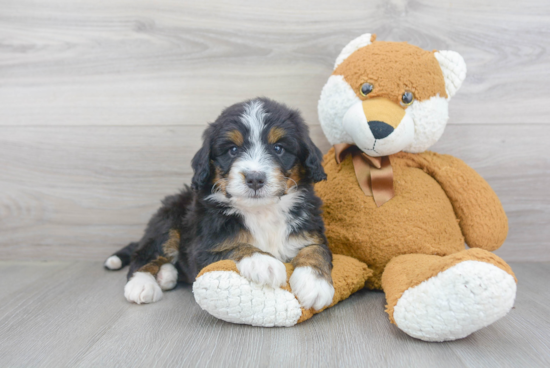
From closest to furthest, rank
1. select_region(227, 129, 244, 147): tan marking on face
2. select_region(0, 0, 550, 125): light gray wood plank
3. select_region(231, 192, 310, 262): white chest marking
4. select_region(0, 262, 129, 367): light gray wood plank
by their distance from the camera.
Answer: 1. select_region(0, 262, 129, 367): light gray wood plank
2. select_region(227, 129, 244, 147): tan marking on face
3. select_region(231, 192, 310, 262): white chest marking
4. select_region(0, 0, 550, 125): light gray wood plank

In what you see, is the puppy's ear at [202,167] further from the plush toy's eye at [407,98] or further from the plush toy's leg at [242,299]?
the plush toy's eye at [407,98]

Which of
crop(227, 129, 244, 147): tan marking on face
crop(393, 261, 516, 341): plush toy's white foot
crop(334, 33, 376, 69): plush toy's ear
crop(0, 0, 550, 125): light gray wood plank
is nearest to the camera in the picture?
crop(393, 261, 516, 341): plush toy's white foot

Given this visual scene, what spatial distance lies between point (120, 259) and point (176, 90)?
1.20 m

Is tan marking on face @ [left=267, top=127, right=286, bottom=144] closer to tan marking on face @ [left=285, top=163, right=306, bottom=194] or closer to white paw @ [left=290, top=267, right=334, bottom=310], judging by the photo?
tan marking on face @ [left=285, top=163, right=306, bottom=194]

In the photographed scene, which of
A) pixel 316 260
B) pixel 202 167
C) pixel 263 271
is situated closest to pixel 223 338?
pixel 263 271

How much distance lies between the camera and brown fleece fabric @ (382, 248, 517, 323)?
1442mm

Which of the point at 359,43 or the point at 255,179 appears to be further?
the point at 359,43

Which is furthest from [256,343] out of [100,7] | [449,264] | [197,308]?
[100,7]

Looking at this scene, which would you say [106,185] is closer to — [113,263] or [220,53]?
[113,263]

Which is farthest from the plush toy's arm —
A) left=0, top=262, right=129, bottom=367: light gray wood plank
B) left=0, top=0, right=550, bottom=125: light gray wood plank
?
left=0, top=262, right=129, bottom=367: light gray wood plank

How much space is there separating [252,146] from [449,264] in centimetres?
95

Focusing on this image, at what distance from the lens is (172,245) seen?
7.91 ft

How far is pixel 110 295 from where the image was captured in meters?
2.20

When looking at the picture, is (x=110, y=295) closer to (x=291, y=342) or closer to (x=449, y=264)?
(x=291, y=342)
